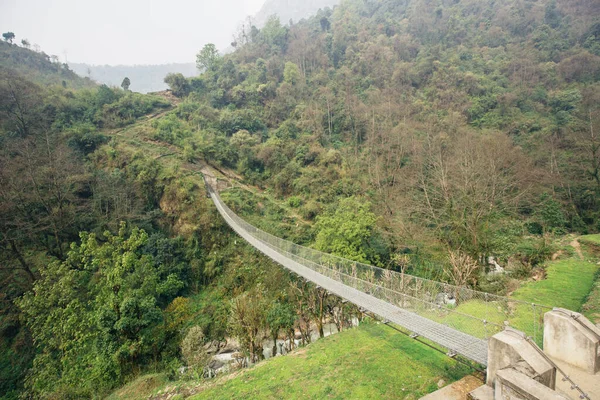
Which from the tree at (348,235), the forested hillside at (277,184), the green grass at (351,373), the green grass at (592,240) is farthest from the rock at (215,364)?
the green grass at (592,240)

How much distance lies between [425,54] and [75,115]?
35380mm

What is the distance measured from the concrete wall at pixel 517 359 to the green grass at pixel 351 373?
50.3 inches

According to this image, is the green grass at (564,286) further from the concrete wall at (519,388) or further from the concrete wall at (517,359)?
the concrete wall at (519,388)

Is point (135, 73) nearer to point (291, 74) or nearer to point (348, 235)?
point (291, 74)

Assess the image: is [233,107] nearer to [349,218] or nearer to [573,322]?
[349,218]

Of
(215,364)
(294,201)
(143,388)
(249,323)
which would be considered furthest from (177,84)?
(143,388)

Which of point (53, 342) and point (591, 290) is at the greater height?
point (591, 290)

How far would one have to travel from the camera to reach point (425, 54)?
3127cm

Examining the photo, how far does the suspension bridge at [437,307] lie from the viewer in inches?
190

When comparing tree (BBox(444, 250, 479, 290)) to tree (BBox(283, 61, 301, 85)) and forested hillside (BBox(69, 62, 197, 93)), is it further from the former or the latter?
forested hillside (BBox(69, 62, 197, 93))

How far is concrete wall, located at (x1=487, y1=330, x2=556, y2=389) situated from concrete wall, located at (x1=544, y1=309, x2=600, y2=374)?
0.90 meters

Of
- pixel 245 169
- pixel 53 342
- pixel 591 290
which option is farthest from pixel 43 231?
pixel 591 290

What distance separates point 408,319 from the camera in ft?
19.4

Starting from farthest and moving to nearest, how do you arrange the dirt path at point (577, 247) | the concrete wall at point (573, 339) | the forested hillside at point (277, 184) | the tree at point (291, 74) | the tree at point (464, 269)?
1. the tree at point (291, 74)
2. the forested hillside at point (277, 184)
3. the dirt path at point (577, 247)
4. the tree at point (464, 269)
5. the concrete wall at point (573, 339)
